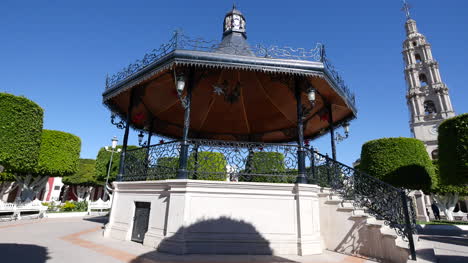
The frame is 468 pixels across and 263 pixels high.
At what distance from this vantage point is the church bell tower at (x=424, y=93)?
42.2 meters

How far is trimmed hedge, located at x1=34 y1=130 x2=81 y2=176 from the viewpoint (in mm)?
17984

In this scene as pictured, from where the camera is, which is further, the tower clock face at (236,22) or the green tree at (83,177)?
the green tree at (83,177)

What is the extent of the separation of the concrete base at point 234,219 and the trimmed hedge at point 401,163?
15.4 m

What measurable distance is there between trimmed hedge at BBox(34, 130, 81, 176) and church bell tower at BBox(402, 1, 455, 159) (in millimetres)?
53848

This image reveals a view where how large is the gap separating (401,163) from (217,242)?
18587 mm

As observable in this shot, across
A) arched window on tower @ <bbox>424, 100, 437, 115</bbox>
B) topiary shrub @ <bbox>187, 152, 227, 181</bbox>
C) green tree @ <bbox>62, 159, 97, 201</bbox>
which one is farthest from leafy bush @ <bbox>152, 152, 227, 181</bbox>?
arched window on tower @ <bbox>424, 100, 437, 115</bbox>

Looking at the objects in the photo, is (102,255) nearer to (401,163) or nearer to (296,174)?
(296,174)

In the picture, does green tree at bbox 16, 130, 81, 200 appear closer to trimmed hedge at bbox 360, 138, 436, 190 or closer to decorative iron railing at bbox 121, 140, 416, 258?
decorative iron railing at bbox 121, 140, 416, 258

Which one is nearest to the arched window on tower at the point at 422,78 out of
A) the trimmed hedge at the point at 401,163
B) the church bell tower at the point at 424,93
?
the church bell tower at the point at 424,93

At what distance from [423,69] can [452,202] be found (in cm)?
3084

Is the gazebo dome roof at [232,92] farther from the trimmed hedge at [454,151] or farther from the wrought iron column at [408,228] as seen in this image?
the trimmed hedge at [454,151]

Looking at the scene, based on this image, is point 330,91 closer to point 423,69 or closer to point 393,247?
point 393,247

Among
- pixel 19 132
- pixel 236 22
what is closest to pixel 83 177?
pixel 19 132

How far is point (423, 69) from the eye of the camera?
152 feet
